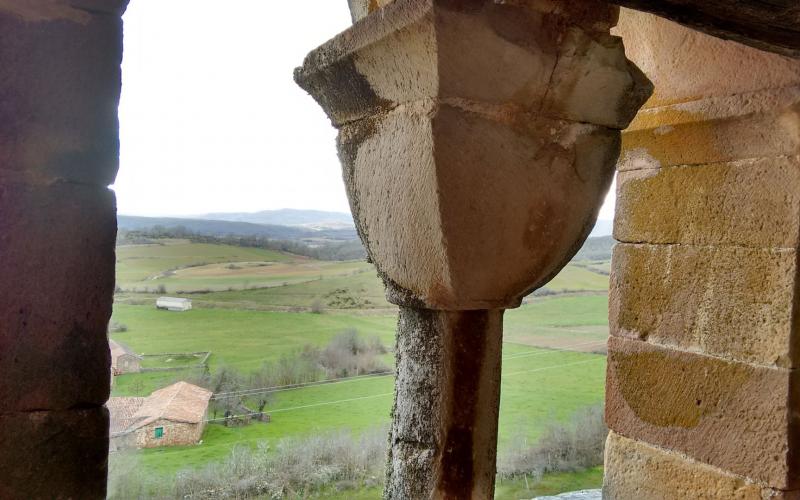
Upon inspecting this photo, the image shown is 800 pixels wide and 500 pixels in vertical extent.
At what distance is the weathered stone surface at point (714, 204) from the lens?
4.98ft

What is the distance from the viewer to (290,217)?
12.4ft

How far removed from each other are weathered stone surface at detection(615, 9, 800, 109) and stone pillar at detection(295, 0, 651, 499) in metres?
0.54

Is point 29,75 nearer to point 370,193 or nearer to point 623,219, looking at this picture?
point 370,193

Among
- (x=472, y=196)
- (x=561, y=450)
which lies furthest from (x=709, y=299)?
(x=561, y=450)

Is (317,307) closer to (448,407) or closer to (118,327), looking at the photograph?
(118,327)

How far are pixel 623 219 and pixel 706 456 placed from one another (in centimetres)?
73

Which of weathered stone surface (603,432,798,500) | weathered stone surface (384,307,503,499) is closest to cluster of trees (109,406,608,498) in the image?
weathered stone surface (603,432,798,500)

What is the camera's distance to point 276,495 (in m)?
3.07

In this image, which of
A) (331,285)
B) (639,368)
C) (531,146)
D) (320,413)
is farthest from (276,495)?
(531,146)

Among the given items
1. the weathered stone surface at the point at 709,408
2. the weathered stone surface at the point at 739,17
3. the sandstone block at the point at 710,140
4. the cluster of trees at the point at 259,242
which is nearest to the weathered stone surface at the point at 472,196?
the weathered stone surface at the point at 739,17

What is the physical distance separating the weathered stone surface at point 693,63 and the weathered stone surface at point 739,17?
0.33 meters

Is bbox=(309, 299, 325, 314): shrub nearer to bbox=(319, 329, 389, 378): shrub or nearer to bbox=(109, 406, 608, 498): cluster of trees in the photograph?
bbox=(319, 329, 389, 378): shrub

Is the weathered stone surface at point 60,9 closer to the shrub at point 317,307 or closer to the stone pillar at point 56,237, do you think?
the stone pillar at point 56,237

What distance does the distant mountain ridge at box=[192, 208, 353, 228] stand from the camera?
3660 mm
